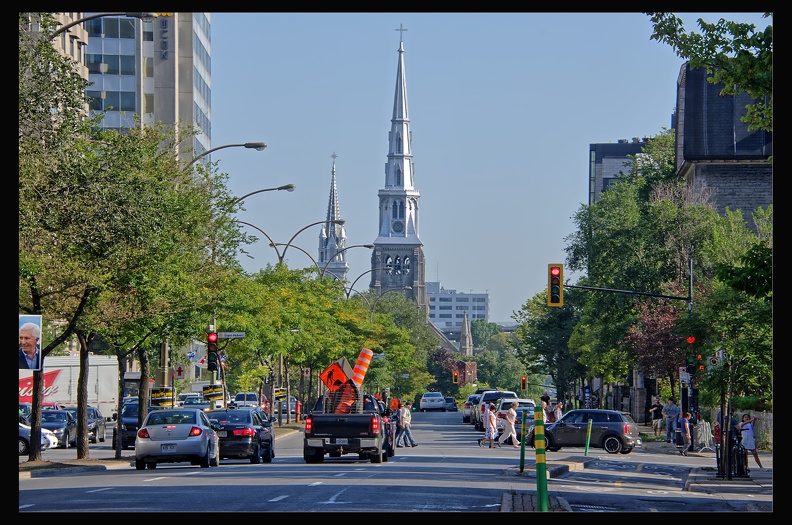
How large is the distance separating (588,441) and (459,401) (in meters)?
139

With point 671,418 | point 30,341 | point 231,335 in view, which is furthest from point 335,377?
point 671,418

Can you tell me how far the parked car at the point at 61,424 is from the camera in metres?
49.5

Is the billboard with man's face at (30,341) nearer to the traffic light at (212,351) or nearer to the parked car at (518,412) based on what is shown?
the traffic light at (212,351)

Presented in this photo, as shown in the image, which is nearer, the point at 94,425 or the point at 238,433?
the point at 238,433

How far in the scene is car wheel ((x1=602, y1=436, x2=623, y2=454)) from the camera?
1786 inches


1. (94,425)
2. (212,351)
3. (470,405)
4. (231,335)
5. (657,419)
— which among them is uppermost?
(231,335)

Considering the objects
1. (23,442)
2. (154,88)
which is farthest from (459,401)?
(23,442)

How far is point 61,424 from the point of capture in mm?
49812

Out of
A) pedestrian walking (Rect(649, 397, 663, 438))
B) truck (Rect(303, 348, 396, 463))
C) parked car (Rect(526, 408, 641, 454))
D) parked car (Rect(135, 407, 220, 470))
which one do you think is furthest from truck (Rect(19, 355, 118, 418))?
parked car (Rect(135, 407, 220, 470))

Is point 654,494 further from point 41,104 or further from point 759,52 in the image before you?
point 41,104

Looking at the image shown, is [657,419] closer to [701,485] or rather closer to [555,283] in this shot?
[555,283]

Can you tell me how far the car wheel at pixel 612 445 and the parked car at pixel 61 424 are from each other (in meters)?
19.5

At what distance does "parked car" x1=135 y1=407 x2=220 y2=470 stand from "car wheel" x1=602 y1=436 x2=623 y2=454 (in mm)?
18775

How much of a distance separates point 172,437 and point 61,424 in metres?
21.1
